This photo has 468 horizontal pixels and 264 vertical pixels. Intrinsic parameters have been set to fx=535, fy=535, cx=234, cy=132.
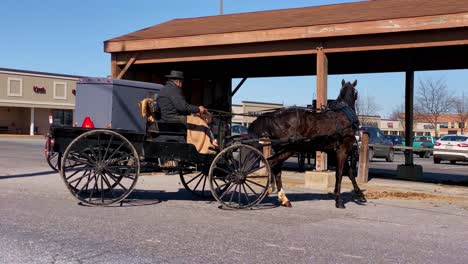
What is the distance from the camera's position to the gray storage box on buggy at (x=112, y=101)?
17094 mm

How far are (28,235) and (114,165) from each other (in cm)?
260

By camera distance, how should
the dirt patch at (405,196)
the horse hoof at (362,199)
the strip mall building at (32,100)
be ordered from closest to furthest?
the horse hoof at (362,199) < the dirt patch at (405,196) < the strip mall building at (32,100)

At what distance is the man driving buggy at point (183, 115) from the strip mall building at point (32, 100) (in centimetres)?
4713

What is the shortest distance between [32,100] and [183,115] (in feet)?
165

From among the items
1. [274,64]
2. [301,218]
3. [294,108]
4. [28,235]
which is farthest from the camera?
[274,64]

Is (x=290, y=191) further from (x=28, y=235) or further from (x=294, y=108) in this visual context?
(x=28, y=235)

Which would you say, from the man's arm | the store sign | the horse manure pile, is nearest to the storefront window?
the store sign

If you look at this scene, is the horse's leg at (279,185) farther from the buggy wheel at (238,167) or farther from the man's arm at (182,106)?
the man's arm at (182,106)

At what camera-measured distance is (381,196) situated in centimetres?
1199

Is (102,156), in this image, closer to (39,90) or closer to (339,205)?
(339,205)

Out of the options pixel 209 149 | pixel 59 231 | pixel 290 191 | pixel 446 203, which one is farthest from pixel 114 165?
pixel 446 203

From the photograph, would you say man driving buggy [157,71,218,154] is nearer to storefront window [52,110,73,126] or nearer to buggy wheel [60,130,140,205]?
buggy wheel [60,130,140,205]

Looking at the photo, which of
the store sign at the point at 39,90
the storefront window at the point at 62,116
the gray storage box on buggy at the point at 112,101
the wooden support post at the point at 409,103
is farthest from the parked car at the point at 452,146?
the storefront window at the point at 62,116

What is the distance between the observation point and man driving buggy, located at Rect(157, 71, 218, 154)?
8.91 m
